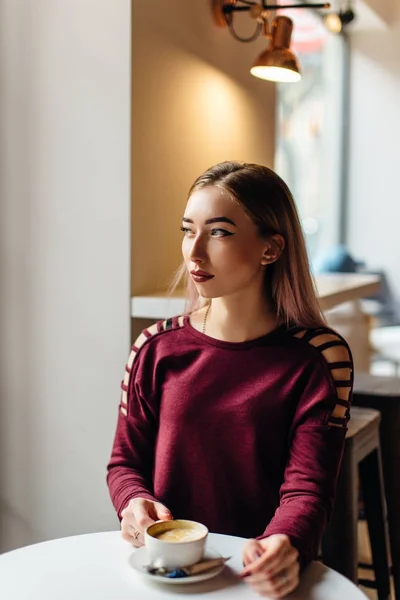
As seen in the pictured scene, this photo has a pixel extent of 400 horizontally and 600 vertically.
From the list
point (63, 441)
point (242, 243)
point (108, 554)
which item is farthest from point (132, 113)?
point (108, 554)

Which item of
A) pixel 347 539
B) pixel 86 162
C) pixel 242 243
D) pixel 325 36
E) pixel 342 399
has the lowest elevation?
pixel 347 539

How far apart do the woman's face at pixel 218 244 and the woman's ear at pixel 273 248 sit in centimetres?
3

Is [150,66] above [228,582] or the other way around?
above

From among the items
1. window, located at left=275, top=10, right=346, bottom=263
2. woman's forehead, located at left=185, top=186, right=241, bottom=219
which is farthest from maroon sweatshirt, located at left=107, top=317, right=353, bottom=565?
window, located at left=275, top=10, right=346, bottom=263

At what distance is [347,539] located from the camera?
1830 millimetres

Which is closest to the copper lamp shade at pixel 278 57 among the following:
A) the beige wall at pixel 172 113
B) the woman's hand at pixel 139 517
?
the beige wall at pixel 172 113

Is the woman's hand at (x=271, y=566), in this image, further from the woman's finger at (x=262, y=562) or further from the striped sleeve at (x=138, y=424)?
the striped sleeve at (x=138, y=424)

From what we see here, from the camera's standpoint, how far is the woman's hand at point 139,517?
3.95 feet

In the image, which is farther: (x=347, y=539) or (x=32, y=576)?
(x=347, y=539)

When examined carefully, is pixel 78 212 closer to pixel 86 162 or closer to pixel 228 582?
pixel 86 162

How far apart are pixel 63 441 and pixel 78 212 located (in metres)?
0.56

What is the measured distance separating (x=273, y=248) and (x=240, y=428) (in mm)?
303

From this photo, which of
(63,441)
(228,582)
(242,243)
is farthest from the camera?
(63,441)

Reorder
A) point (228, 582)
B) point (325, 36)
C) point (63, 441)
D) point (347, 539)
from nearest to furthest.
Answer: point (228, 582) < point (347, 539) < point (63, 441) < point (325, 36)
